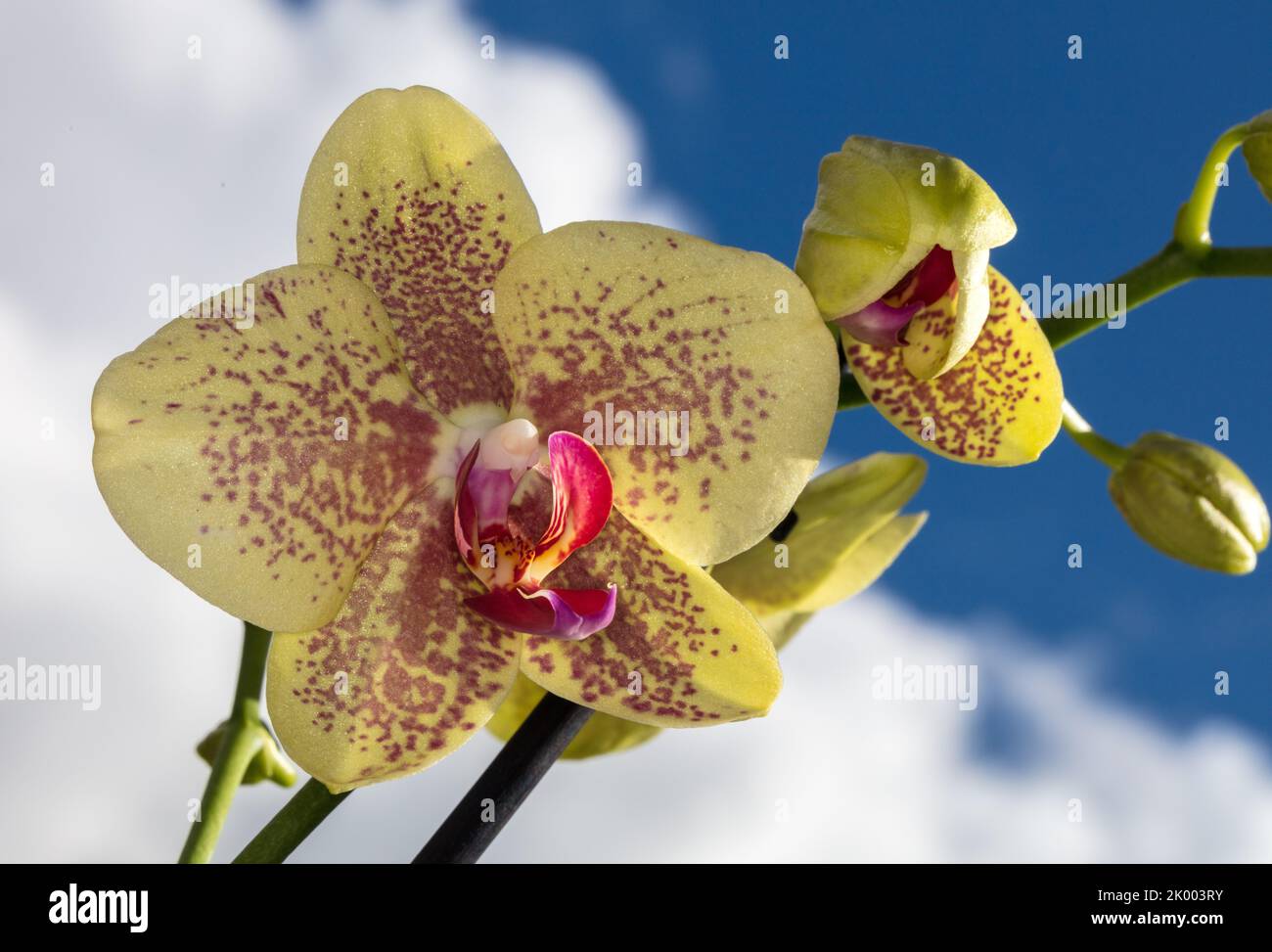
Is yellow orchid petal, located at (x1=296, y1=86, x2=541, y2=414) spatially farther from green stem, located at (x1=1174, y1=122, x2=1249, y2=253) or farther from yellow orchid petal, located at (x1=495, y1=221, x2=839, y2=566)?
green stem, located at (x1=1174, y1=122, x2=1249, y2=253)

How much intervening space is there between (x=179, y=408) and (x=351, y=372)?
0.37 ft

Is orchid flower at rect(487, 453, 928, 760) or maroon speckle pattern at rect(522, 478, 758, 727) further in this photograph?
orchid flower at rect(487, 453, 928, 760)

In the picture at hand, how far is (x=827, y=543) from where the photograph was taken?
1033mm

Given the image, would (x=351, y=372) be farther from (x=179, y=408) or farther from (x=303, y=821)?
(x=303, y=821)

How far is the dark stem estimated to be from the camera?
2.26ft

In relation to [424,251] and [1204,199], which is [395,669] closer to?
[424,251]

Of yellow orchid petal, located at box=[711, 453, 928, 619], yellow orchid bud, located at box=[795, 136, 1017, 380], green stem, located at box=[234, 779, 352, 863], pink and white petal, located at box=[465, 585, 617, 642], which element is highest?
yellow orchid bud, located at box=[795, 136, 1017, 380]

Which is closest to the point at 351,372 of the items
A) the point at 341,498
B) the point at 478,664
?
the point at 341,498

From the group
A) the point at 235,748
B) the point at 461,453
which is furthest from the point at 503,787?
the point at 235,748

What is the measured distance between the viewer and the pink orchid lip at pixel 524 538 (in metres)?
0.74

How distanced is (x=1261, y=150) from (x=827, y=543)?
1.44ft

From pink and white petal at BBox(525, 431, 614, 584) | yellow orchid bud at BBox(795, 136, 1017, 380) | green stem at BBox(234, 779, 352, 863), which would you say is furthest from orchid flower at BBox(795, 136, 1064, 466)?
green stem at BBox(234, 779, 352, 863)

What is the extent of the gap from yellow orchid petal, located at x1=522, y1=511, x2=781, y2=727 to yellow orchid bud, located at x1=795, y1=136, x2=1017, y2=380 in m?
0.19

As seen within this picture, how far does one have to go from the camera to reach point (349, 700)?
0.78m
